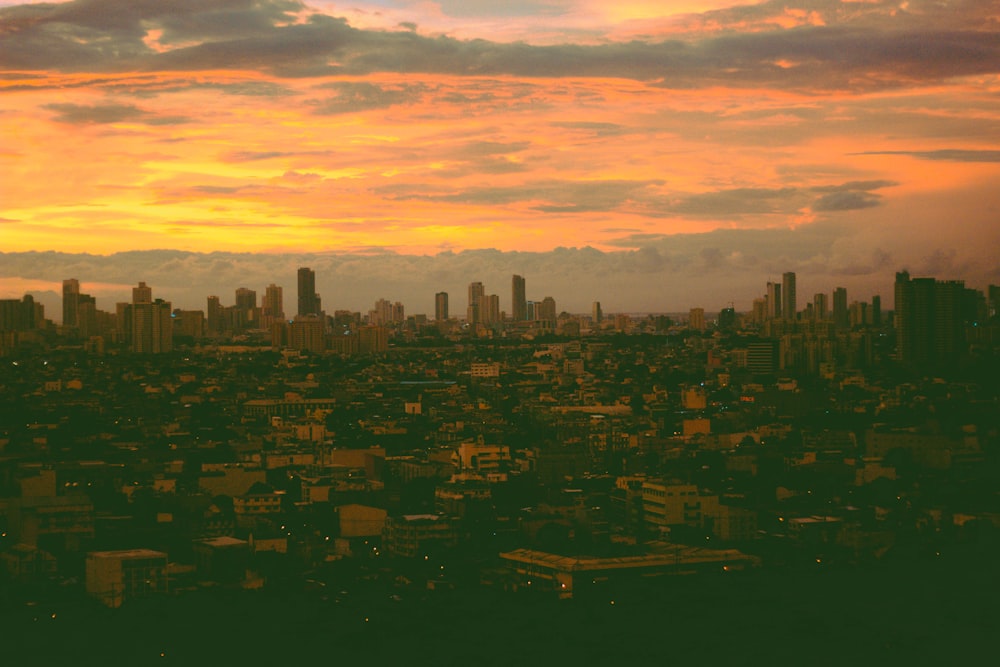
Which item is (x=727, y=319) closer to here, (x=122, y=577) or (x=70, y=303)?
(x=70, y=303)

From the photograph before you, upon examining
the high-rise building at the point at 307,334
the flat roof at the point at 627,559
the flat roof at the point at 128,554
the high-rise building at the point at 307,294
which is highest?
the high-rise building at the point at 307,294

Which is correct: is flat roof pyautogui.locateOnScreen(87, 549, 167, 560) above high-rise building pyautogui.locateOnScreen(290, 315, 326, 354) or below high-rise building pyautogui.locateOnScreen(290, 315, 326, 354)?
below

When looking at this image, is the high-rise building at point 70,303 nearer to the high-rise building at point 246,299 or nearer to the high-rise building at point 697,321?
the high-rise building at point 246,299

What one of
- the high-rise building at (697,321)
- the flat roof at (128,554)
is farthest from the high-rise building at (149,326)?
the flat roof at (128,554)

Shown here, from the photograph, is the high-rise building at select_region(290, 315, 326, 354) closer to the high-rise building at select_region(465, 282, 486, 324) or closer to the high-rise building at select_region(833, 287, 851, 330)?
the high-rise building at select_region(465, 282, 486, 324)

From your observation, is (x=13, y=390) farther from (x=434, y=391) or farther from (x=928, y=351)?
(x=928, y=351)

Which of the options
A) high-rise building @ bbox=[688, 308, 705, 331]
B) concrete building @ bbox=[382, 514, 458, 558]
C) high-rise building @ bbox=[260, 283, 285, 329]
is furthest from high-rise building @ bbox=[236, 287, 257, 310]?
concrete building @ bbox=[382, 514, 458, 558]

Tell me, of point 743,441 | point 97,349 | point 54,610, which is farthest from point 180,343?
point 54,610
